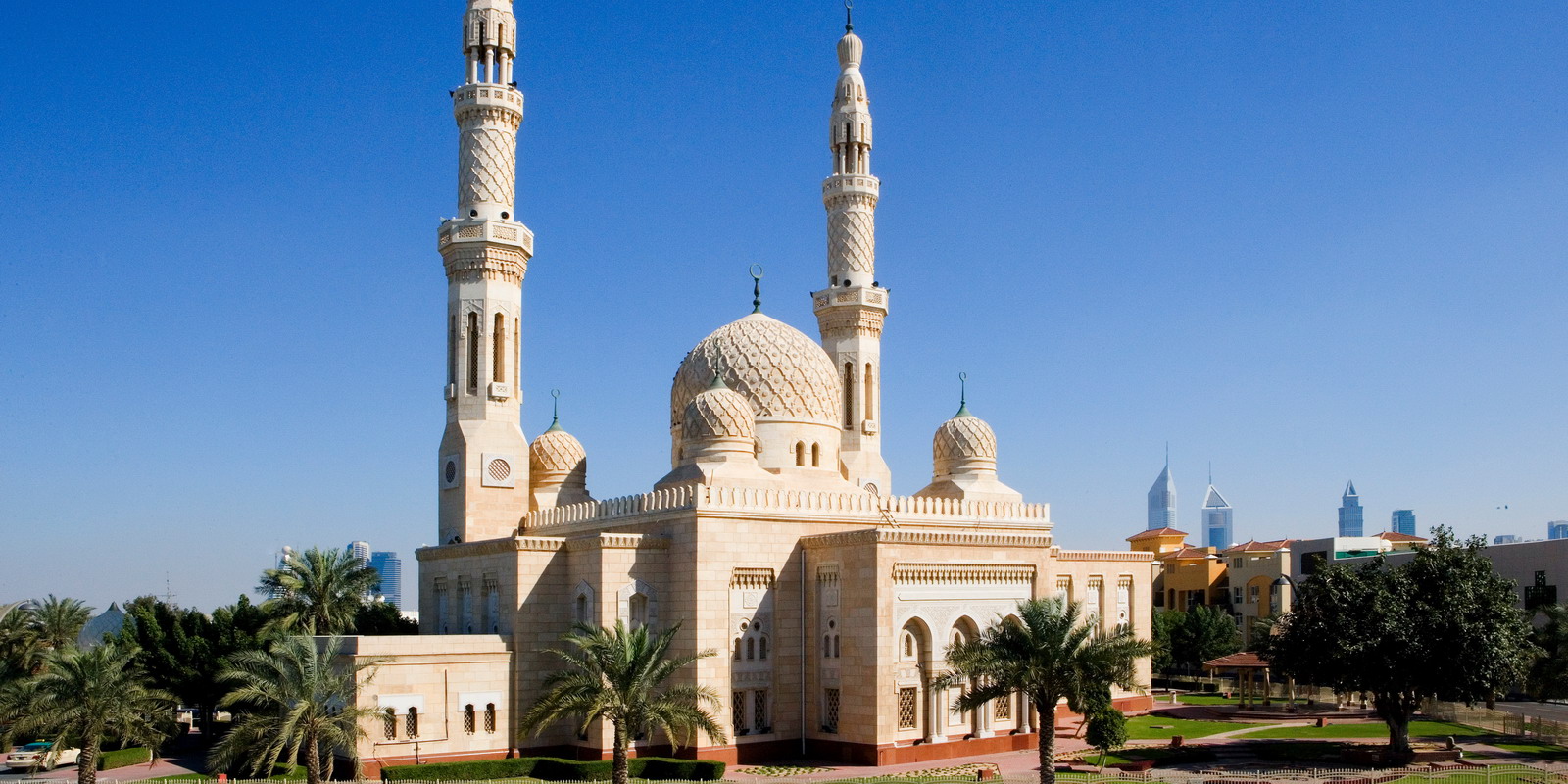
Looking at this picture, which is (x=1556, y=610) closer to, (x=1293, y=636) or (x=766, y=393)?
(x=1293, y=636)

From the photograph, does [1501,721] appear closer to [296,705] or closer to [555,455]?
[555,455]

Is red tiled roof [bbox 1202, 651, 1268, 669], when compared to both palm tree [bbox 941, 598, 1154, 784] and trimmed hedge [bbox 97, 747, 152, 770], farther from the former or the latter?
trimmed hedge [bbox 97, 747, 152, 770]

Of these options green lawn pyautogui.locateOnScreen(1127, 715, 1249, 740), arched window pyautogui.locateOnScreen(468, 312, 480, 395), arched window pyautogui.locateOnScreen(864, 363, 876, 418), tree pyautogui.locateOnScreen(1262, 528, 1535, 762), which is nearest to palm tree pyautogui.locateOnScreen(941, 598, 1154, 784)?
tree pyautogui.locateOnScreen(1262, 528, 1535, 762)

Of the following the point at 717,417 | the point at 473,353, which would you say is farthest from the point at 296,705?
the point at 473,353

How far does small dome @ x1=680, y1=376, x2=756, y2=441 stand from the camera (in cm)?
3438

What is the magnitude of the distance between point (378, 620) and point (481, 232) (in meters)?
11.3

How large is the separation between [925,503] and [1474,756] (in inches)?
528

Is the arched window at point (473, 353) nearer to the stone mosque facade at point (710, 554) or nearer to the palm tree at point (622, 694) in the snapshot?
the stone mosque facade at point (710, 554)

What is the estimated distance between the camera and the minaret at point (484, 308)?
3634 cm

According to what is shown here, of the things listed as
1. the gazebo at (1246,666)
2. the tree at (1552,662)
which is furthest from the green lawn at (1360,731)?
the gazebo at (1246,666)

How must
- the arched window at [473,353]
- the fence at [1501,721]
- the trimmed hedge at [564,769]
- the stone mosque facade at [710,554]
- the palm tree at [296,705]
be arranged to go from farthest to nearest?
the arched window at [473,353] → the fence at [1501,721] → the stone mosque facade at [710,554] → the trimmed hedge at [564,769] → the palm tree at [296,705]

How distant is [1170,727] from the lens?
124 feet

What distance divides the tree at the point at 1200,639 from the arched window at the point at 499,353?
3234 cm

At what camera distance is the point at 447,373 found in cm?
3703
